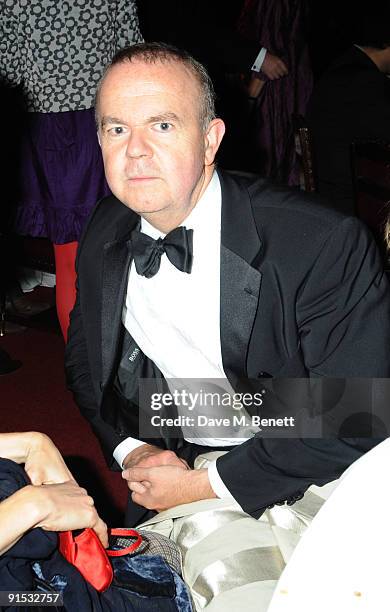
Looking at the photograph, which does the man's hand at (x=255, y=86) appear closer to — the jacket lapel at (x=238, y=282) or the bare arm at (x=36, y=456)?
the jacket lapel at (x=238, y=282)

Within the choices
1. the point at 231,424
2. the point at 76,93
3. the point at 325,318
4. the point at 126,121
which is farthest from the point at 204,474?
the point at 76,93

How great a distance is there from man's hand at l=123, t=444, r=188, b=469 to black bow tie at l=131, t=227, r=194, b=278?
434 millimetres

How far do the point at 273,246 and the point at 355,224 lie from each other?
0.18 meters

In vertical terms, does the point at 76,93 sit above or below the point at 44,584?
above

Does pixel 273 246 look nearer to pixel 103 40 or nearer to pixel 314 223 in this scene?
pixel 314 223

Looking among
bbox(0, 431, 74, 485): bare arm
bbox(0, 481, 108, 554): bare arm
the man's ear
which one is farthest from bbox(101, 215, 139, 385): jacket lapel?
bbox(0, 481, 108, 554): bare arm

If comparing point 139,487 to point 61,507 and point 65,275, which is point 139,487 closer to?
point 61,507

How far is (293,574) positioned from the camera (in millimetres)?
978

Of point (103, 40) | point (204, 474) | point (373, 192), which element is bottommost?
point (204, 474)

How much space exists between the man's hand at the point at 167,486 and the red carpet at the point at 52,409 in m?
0.87

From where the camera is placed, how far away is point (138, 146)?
179 cm

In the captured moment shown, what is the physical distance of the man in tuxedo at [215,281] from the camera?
1747 mm

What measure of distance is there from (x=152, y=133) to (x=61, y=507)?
85 cm

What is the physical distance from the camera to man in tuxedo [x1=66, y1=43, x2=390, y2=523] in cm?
175
